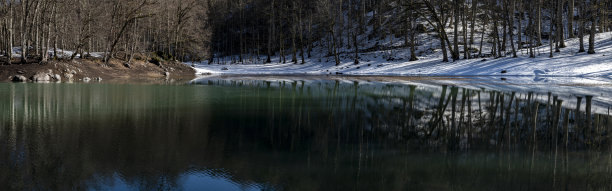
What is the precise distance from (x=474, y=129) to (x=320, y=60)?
5101cm

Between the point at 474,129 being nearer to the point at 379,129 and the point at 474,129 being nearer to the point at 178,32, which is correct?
the point at 379,129

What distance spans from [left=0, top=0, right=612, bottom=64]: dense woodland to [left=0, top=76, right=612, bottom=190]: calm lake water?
24202 millimetres

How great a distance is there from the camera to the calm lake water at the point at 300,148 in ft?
18.6

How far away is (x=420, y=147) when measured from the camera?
26.1ft

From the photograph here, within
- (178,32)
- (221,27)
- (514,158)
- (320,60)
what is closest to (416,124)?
(514,158)

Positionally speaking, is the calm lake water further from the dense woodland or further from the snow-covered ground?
the snow-covered ground

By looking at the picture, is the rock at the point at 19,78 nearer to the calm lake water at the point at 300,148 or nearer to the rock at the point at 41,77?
the rock at the point at 41,77

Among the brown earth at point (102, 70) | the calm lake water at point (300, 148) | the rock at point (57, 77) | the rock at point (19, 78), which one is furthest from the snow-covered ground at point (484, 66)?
the calm lake water at point (300, 148)

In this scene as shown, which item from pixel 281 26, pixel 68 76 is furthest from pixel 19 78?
pixel 281 26

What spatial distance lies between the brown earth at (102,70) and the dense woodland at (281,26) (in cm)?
122

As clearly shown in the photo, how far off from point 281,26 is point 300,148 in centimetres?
5935

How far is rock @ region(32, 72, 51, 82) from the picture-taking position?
26.8 meters

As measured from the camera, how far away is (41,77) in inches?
1069

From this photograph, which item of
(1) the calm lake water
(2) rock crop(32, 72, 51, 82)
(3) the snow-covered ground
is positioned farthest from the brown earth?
(1) the calm lake water
